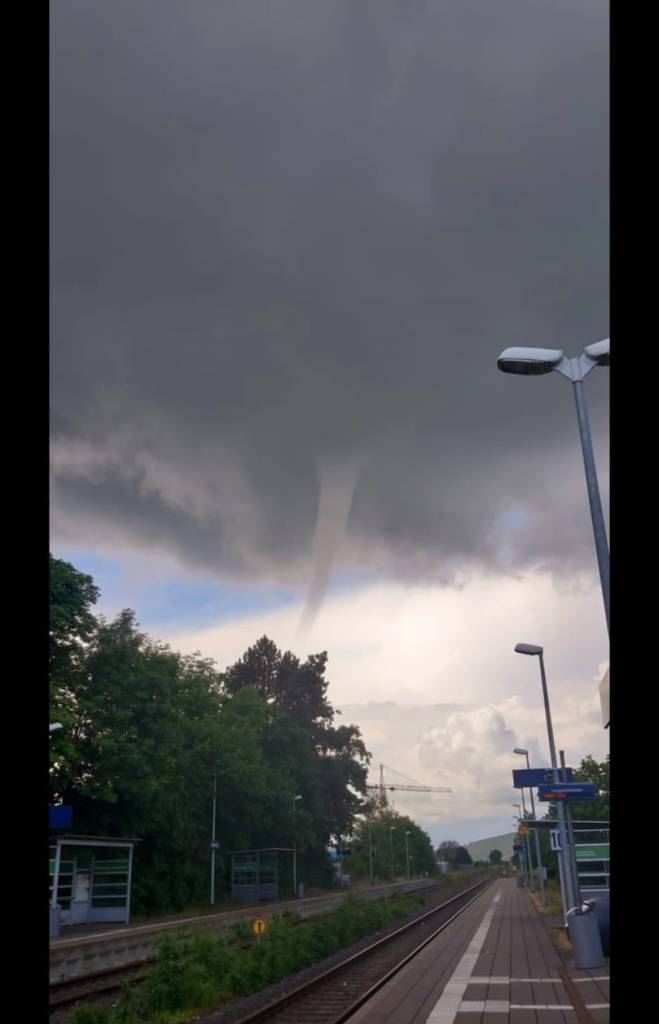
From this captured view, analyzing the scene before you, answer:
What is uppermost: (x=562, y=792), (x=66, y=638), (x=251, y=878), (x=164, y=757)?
(x=66, y=638)

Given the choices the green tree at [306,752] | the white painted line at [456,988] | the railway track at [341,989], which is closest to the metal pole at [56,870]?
the railway track at [341,989]

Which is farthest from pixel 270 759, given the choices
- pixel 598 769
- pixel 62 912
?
pixel 62 912

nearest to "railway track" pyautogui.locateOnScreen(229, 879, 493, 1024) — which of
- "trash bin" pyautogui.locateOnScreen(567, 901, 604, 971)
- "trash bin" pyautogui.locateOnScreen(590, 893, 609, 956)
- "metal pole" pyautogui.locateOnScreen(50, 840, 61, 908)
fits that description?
"trash bin" pyautogui.locateOnScreen(567, 901, 604, 971)

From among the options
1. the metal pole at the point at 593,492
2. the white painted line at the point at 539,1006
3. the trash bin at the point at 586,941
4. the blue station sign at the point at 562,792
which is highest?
the metal pole at the point at 593,492

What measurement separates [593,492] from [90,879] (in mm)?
32321

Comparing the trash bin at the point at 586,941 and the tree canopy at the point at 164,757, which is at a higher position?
the tree canopy at the point at 164,757

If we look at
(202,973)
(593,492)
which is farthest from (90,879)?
(593,492)

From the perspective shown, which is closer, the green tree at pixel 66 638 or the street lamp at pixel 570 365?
the street lamp at pixel 570 365

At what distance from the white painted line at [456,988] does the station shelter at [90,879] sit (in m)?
16.1

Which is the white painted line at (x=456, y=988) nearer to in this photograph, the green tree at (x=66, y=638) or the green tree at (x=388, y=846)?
the green tree at (x=66, y=638)

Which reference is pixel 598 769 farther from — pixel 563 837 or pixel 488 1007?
pixel 488 1007

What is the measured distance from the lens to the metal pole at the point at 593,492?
1033 cm

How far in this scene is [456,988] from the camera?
55.5ft

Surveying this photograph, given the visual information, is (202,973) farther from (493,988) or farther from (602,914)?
(602,914)
